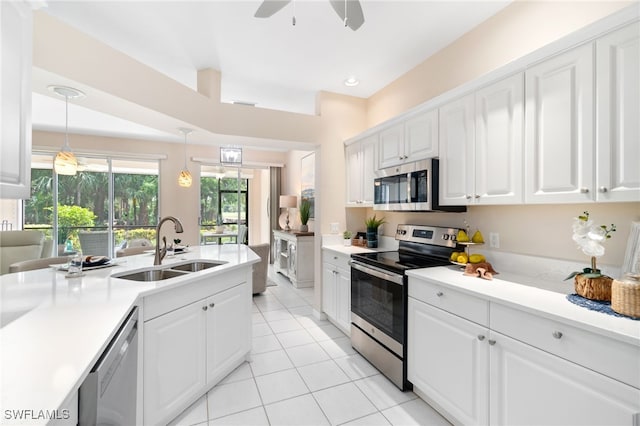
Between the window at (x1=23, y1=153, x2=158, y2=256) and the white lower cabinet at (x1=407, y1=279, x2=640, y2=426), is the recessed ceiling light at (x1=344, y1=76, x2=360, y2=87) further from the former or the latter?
the window at (x1=23, y1=153, x2=158, y2=256)

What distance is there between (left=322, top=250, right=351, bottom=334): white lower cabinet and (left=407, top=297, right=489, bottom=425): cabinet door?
37.6 inches

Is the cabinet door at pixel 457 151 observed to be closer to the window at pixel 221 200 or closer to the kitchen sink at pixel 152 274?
the kitchen sink at pixel 152 274

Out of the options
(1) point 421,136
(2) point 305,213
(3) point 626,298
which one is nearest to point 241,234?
(2) point 305,213

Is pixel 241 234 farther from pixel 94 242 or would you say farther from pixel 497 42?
pixel 497 42

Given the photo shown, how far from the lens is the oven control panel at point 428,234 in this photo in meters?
2.37

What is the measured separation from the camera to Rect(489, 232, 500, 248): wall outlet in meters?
2.13

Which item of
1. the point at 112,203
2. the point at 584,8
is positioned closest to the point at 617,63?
the point at 584,8

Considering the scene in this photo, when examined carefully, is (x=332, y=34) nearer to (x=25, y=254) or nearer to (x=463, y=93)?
(x=463, y=93)

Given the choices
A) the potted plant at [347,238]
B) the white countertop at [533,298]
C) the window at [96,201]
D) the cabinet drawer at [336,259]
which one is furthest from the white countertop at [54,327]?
the window at [96,201]

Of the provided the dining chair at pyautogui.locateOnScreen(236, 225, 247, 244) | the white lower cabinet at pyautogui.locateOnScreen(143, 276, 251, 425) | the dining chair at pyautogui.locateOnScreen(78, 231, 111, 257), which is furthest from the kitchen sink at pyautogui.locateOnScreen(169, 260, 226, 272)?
the dining chair at pyautogui.locateOnScreen(236, 225, 247, 244)

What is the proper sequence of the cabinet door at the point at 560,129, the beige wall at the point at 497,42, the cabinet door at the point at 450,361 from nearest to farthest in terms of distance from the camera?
1. the cabinet door at the point at 560,129
2. the cabinet door at the point at 450,361
3. the beige wall at the point at 497,42

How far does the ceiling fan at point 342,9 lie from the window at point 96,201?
493cm

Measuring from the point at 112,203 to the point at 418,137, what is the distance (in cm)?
581

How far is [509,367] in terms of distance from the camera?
4.70ft
